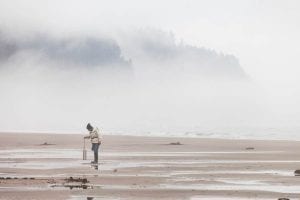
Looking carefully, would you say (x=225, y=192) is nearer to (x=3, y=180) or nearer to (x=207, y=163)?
(x=3, y=180)

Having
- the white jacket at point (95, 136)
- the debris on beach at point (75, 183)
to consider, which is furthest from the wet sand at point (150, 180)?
the white jacket at point (95, 136)

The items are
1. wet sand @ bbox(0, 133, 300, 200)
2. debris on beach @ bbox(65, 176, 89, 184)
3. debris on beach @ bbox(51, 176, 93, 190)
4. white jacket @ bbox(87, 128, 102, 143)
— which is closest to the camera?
wet sand @ bbox(0, 133, 300, 200)

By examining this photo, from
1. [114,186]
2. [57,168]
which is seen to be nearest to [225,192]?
[114,186]

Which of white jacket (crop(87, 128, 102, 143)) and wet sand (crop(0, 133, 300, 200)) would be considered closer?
wet sand (crop(0, 133, 300, 200))

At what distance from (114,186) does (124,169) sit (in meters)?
7.28

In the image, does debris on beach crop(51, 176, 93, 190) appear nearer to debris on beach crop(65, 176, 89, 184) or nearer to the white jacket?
debris on beach crop(65, 176, 89, 184)

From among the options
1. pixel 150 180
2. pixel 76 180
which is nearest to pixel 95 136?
pixel 150 180

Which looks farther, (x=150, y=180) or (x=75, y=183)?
(x=150, y=180)

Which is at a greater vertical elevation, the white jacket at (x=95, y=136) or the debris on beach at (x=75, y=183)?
the white jacket at (x=95, y=136)

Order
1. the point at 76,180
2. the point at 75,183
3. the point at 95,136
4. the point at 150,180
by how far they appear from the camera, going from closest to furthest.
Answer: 1. the point at 75,183
2. the point at 76,180
3. the point at 150,180
4. the point at 95,136

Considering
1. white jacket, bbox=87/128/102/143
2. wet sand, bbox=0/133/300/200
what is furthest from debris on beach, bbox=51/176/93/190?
white jacket, bbox=87/128/102/143

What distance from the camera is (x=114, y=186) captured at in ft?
69.8

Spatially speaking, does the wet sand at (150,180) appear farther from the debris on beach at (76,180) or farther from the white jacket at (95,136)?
the white jacket at (95,136)

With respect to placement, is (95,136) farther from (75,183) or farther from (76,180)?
(75,183)
